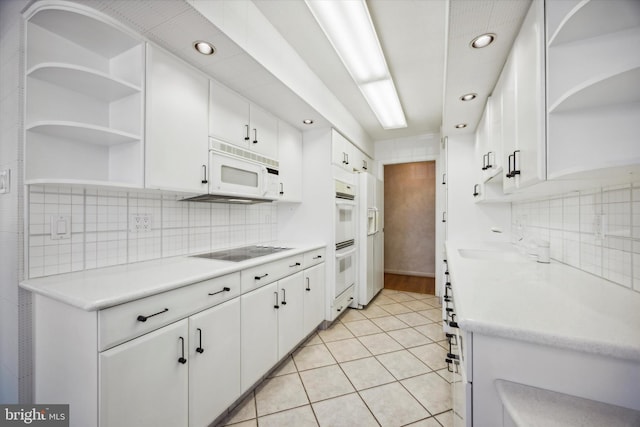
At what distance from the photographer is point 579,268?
1444 millimetres

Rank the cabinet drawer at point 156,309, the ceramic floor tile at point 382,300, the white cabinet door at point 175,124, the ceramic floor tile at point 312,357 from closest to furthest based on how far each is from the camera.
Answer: the cabinet drawer at point 156,309 → the white cabinet door at point 175,124 → the ceramic floor tile at point 312,357 → the ceramic floor tile at point 382,300

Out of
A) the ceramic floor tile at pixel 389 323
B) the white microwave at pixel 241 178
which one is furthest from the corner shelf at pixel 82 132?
the ceramic floor tile at pixel 389 323

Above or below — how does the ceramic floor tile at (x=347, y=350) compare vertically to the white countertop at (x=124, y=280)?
below

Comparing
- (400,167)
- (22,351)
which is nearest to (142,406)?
(22,351)

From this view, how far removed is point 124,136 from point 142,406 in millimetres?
1274

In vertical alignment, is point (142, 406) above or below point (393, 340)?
above

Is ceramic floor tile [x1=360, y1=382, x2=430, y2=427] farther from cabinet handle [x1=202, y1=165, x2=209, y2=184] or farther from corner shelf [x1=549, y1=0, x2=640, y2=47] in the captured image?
corner shelf [x1=549, y1=0, x2=640, y2=47]

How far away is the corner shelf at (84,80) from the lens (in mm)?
1236

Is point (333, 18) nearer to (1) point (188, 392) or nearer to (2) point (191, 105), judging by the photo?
(2) point (191, 105)

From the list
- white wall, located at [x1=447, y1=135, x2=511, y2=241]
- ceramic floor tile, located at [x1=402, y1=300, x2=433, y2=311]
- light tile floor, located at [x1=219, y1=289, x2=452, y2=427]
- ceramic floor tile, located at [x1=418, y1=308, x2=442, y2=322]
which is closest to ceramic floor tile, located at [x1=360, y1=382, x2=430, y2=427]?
light tile floor, located at [x1=219, y1=289, x2=452, y2=427]

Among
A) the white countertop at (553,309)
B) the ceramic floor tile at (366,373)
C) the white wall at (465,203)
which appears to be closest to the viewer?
A: the white countertop at (553,309)

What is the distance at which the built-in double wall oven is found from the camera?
290 centimetres

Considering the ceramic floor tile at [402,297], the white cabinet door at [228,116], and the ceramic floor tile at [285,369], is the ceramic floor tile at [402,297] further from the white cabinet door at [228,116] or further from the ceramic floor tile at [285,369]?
the white cabinet door at [228,116]

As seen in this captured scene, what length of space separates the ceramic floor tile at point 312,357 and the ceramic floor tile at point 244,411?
0.46 meters
